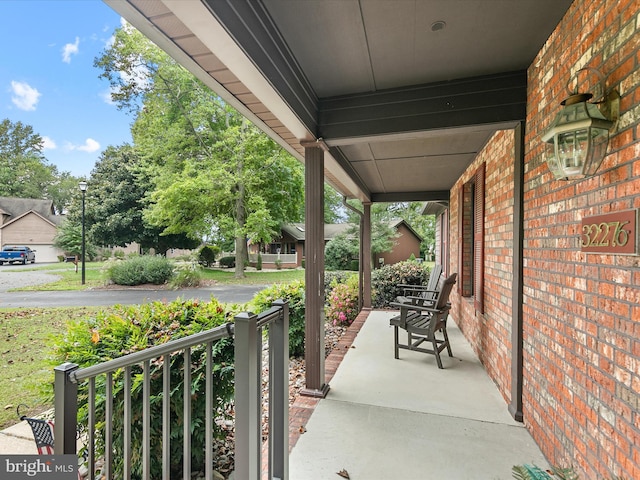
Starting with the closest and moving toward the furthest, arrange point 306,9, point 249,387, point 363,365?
point 249,387 → point 306,9 → point 363,365

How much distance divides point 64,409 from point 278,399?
2.88 feet

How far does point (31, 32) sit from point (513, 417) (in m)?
9.24

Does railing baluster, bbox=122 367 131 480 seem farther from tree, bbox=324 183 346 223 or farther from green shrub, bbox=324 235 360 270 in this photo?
tree, bbox=324 183 346 223

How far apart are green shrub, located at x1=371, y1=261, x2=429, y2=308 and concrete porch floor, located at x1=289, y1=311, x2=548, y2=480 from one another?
3.73 m

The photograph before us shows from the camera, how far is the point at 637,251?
3.61 ft

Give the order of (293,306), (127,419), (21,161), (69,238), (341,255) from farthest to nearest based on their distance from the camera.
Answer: (341,255) → (69,238) → (21,161) → (293,306) → (127,419)

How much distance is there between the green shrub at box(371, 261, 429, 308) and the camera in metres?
7.27

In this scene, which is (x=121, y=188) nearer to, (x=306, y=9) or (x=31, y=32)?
(x=31, y=32)

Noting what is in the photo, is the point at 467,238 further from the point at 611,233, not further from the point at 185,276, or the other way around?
the point at 185,276

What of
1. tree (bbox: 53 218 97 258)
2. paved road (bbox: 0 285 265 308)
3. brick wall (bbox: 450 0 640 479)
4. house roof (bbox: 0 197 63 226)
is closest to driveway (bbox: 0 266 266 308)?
paved road (bbox: 0 285 265 308)

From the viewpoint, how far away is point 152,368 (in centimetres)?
170

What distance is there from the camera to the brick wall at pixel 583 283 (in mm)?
1183

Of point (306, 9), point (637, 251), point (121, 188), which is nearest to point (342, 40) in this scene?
point (306, 9)
